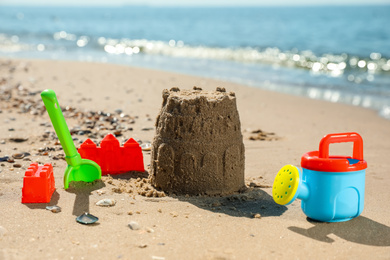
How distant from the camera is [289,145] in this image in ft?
18.2

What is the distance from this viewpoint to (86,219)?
126 inches

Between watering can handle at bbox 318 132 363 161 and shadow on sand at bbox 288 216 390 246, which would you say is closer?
shadow on sand at bbox 288 216 390 246

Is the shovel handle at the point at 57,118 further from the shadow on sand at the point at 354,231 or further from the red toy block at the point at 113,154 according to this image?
the shadow on sand at the point at 354,231

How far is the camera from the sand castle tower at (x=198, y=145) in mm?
3619

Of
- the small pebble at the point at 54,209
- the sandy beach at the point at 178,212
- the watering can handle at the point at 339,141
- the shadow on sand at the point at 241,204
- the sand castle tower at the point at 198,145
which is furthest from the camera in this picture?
the sand castle tower at the point at 198,145

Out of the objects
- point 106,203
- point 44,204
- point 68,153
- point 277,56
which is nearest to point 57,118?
point 68,153

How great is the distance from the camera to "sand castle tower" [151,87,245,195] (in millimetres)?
3619

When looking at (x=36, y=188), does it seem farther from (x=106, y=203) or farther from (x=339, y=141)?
(x=339, y=141)

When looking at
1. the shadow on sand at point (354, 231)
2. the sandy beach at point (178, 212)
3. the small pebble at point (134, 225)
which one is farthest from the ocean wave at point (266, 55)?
the small pebble at point (134, 225)

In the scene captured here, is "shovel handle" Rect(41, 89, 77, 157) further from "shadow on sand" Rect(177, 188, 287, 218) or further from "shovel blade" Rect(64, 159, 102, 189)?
"shadow on sand" Rect(177, 188, 287, 218)

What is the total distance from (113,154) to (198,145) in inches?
41.4

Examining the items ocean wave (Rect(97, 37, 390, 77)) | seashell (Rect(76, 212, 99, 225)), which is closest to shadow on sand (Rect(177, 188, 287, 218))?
seashell (Rect(76, 212, 99, 225))

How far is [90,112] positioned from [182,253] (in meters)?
4.19

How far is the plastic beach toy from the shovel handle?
175cm
